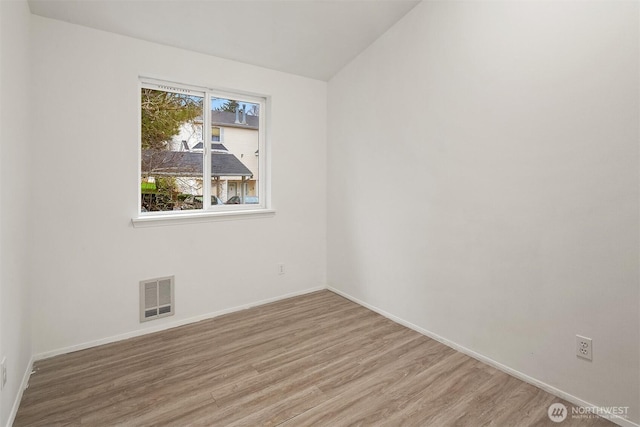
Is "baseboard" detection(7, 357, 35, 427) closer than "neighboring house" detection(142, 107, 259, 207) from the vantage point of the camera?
Yes

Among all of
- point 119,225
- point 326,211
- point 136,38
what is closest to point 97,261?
point 119,225

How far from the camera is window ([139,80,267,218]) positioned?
2.88 metres

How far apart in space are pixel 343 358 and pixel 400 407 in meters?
0.60

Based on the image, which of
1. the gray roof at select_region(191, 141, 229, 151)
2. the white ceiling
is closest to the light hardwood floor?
the gray roof at select_region(191, 141, 229, 151)

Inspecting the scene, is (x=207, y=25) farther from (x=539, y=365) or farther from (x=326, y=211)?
(x=539, y=365)

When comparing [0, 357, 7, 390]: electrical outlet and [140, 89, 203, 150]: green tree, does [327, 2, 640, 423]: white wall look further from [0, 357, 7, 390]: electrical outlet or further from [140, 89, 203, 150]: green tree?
[0, 357, 7, 390]: electrical outlet

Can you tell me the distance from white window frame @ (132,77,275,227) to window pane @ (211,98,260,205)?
5cm

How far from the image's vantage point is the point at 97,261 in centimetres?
255

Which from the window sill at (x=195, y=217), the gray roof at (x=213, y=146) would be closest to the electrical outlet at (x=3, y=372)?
the window sill at (x=195, y=217)

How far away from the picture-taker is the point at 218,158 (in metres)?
3.27

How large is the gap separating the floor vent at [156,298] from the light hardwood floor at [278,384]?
176 mm

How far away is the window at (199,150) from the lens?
2.88m

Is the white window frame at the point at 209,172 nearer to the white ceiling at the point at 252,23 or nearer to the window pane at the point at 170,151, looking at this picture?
the window pane at the point at 170,151

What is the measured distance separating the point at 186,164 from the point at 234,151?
0.51m
